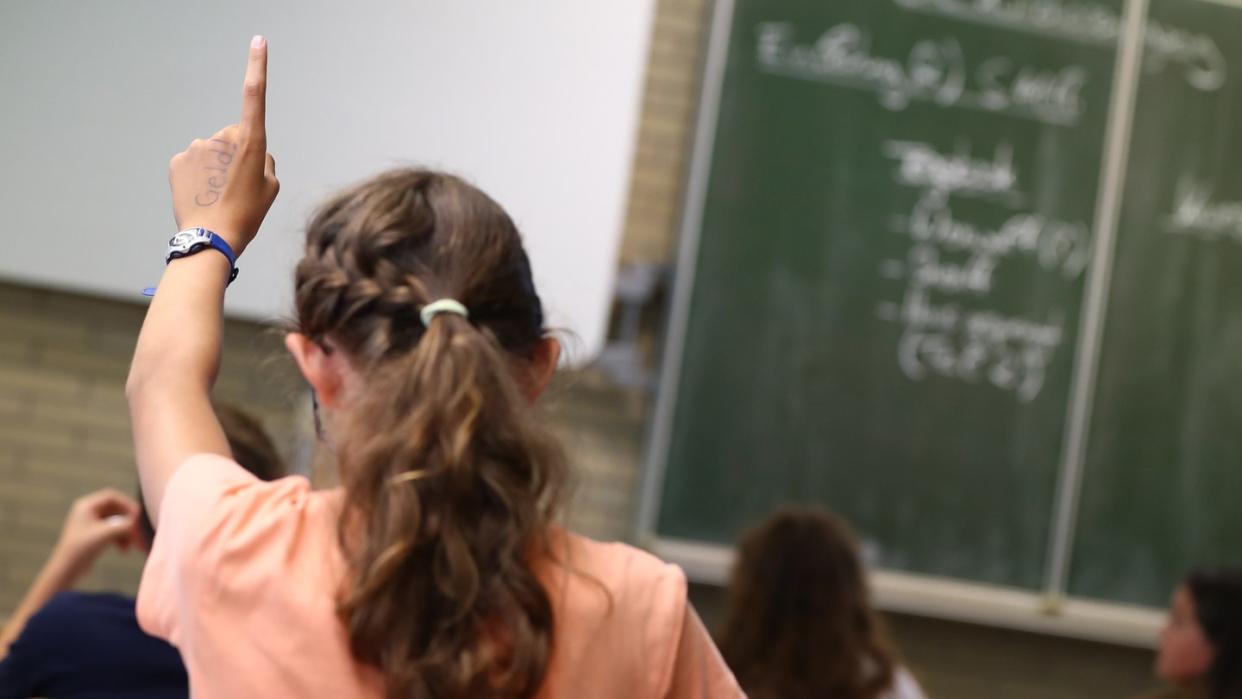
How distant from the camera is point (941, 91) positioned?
3.17m

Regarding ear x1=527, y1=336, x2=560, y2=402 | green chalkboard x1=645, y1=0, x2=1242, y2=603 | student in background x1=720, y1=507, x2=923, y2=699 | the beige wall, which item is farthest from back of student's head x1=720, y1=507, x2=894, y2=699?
ear x1=527, y1=336, x2=560, y2=402

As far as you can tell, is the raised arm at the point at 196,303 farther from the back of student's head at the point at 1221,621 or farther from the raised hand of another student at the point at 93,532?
the back of student's head at the point at 1221,621

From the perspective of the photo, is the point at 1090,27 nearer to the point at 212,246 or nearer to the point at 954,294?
the point at 954,294

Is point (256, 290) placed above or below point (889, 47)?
below

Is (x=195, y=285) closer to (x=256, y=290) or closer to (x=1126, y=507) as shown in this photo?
(x=256, y=290)

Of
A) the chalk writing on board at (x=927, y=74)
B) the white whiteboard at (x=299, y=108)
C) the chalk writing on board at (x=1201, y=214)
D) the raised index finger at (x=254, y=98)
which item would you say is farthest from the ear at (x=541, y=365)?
the chalk writing on board at (x=1201, y=214)

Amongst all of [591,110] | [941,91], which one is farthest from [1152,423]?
[591,110]

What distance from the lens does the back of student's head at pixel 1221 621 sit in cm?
246

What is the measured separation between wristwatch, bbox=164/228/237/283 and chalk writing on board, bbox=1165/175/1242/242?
2.81 meters

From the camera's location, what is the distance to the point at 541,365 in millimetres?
968

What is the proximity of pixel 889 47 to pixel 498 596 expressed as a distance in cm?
254

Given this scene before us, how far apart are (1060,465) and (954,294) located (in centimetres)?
46

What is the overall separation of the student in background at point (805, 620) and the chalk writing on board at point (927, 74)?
3.90 ft

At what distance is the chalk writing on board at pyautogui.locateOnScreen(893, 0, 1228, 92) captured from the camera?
3.19 meters
